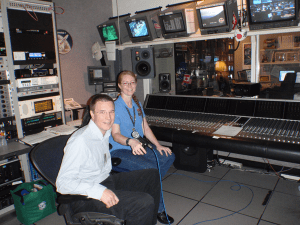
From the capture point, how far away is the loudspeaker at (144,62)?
A: 10.6ft

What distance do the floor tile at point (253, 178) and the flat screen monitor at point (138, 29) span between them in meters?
2.09

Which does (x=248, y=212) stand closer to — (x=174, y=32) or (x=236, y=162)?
(x=236, y=162)

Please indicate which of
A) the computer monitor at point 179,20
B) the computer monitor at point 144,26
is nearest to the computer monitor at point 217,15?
the computer monitor at point 179,20

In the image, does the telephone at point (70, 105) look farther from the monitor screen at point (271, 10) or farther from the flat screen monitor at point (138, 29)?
the monitor screen at point (271, 10)

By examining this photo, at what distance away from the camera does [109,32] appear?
3.57m

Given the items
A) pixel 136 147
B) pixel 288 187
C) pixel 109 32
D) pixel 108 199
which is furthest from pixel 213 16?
pixel 108 199

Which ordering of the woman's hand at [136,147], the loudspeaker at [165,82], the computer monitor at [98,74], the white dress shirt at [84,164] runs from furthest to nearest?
the computer monitor at [98,74] → the loudspeaker at [165,82] → the woman's hand at [136,147] → the white dress shirt at [84,164]

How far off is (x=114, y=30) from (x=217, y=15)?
5.18 ft

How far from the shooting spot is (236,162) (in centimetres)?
308

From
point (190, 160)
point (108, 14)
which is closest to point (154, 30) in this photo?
point (108, 14)

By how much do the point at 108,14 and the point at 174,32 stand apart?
175cm

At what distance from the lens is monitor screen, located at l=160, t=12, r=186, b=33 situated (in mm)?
2846

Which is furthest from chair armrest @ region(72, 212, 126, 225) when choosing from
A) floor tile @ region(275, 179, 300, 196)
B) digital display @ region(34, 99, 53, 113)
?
floor tile @ region(275, 179, 300, 196)

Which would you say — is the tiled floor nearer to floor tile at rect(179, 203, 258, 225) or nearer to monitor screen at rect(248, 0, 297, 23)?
floor tile at rect(179, 203, 258, 225)
